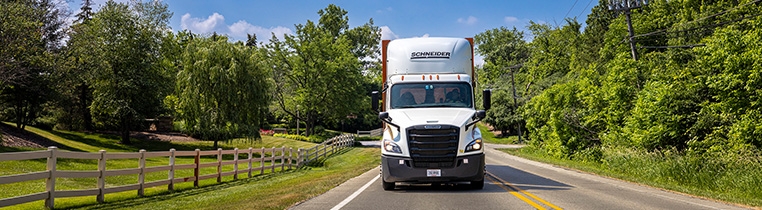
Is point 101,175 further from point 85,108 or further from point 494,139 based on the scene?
point 494,139

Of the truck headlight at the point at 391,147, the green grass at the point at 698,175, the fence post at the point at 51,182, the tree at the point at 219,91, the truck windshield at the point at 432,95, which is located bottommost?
the green grass at the point at 698,175

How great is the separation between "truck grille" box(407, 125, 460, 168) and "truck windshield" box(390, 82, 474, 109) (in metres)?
1.56

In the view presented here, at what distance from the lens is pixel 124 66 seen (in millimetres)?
40469

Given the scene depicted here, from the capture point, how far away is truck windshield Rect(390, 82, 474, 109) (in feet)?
45.7

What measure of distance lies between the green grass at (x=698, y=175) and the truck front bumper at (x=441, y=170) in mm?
5366

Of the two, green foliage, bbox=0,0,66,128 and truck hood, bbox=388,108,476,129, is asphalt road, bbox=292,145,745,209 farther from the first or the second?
green foliage, bbox=0,0,66,128

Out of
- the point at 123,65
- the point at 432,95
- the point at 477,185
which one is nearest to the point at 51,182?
the point at 432,95

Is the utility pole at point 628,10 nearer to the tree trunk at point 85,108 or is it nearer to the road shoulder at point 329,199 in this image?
the road shoulder at point 329,199

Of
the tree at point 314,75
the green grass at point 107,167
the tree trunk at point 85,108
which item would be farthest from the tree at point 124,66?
the tree at point 314,75

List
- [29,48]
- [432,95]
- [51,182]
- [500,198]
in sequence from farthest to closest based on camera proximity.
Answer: [29,48]
[432,95]
[500,198]
[51,182]

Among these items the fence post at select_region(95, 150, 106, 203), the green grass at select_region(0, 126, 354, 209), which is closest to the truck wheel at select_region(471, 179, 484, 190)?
the green grass at select_region(0, 126, 354, 209)

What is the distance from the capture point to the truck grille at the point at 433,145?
12.4 metres

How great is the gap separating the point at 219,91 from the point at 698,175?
2909 centimetres

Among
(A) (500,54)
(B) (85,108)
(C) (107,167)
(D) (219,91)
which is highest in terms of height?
(A) (500,54)
